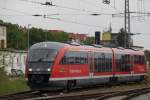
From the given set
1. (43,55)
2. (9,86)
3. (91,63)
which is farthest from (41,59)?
(91,63)

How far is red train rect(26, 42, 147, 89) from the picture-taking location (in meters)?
30.4

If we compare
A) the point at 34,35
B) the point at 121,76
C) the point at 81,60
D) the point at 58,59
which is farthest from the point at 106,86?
the point at 34,35

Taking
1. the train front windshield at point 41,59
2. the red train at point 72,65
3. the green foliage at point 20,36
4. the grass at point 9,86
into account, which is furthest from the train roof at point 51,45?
the green foliage at point 20,36

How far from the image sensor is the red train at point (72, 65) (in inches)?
1198

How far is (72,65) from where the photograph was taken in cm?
3244

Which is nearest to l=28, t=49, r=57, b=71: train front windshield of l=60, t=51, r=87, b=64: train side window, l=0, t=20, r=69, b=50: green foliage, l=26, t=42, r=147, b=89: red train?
l=26, t=42, r=147, b=89: red train

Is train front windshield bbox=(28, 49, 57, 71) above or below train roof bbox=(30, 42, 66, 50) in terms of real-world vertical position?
below

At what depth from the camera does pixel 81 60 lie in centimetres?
3400

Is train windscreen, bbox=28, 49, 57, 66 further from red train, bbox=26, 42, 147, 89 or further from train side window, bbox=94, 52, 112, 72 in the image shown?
train side window, bbox=94, 52, 112, 72

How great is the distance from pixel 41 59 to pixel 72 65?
2445 millimetres

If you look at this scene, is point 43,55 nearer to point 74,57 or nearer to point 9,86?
point 74,57

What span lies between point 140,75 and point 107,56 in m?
9.14

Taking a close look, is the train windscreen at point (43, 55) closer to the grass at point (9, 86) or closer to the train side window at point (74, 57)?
the train side window at point (74, 57)

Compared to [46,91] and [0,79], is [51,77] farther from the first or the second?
[0,79]
